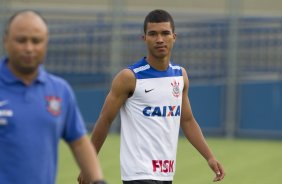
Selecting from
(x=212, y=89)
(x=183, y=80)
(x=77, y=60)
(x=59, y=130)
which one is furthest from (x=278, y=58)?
(x=59, y=130)

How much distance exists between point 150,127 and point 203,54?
13388mm

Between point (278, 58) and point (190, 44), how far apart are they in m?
1.96

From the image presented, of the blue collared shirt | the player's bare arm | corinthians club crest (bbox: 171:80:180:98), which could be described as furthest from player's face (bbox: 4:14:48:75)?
corinthians club crest (bbox: 171:80:180:98)

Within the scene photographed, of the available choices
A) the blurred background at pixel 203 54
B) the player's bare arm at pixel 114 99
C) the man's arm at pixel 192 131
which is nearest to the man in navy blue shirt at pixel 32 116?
the player's bare arm at pixel 114 99

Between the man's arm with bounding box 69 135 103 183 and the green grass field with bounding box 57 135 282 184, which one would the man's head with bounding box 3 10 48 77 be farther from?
the green grass field with bounding box 57 135 282 184

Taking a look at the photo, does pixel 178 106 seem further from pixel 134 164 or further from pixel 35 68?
pixel 35 68

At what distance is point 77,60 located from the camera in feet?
69.9

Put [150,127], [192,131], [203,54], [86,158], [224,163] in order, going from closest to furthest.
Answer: [86,158] < [150,127] < [192,131] < [224,163] < [203,54]

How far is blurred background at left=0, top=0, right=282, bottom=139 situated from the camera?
20.3m

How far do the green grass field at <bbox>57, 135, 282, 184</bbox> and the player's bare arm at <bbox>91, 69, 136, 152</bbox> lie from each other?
5358mm

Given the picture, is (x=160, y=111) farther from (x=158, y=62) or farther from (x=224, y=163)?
(x=224, y=163)

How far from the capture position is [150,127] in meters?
7.47

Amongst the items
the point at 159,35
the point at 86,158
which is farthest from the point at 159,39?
the point at 86,158

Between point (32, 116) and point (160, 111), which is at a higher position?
point (32, 116)
